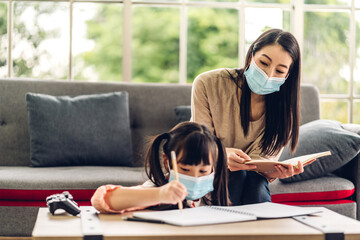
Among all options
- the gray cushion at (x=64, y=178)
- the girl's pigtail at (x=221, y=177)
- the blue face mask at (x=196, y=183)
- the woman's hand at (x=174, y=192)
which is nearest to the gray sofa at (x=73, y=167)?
the gray cushion at (x=64, y=178)

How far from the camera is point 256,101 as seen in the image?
2.05 metres

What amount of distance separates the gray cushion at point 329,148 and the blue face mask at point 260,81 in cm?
58

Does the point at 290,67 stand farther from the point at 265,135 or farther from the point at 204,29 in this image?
the point at 204,29

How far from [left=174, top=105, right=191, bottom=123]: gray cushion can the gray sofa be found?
0.09 m

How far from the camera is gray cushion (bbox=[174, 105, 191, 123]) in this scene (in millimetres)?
2730

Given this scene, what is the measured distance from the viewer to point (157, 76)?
947cm

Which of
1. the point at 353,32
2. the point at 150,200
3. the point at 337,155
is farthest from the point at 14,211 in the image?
the point at 353,32

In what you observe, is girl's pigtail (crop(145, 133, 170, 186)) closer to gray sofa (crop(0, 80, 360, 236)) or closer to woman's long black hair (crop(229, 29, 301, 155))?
woman's long black hair (crop(229, 29, 301, 155))

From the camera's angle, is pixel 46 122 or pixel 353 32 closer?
pixel 46 122

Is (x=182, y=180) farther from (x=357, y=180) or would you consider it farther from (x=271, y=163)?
(x=357, y=180)

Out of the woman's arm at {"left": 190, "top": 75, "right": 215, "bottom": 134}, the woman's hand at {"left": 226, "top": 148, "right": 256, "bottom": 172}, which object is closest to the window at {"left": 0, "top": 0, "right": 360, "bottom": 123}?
the woman's arm at {"left": 190, "top": 75, "right": 215, "bottom": 134}

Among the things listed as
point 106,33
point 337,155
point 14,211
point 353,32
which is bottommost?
point 14,211

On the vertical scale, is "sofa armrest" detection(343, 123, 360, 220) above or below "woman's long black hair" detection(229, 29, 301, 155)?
below

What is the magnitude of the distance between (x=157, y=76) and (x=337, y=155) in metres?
7.28
